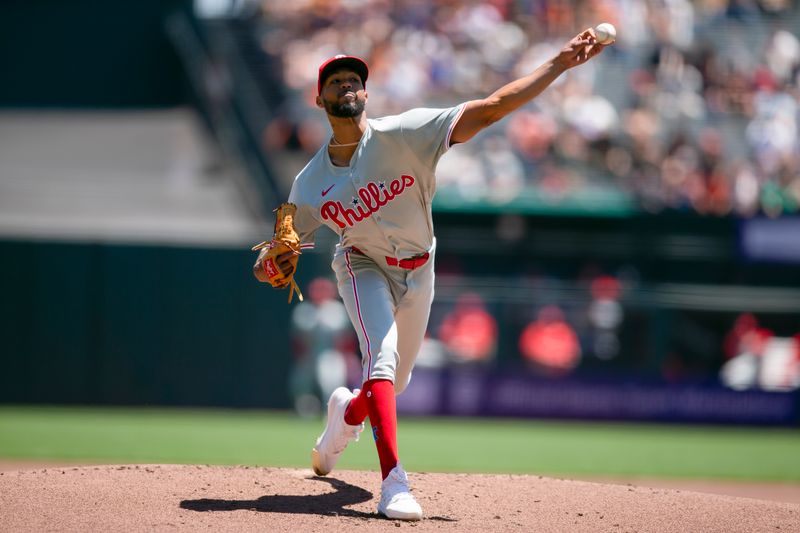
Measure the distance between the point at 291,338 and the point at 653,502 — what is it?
7837 mm

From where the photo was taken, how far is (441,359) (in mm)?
12133

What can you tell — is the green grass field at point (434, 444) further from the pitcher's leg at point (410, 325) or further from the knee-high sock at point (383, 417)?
the knee-high sock at point (383, 417)

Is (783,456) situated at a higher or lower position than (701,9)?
lower

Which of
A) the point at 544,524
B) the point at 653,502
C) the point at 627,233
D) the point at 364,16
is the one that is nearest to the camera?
the point at 544,524

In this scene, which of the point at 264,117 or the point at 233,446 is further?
the point at 264,117

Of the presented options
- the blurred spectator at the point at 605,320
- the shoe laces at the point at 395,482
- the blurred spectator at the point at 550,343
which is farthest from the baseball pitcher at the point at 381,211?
the blurred spectator at the point at 605,320

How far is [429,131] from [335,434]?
5.19ft

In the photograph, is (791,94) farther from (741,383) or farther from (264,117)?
(264,117)

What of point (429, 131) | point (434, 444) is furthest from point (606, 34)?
point (434, 444)

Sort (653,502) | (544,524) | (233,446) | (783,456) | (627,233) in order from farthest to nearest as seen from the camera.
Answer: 1. (627,233)
2. (783,456)
3. (233,446)
4. (653,502)
5. (544,524)

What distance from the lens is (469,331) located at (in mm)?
12203

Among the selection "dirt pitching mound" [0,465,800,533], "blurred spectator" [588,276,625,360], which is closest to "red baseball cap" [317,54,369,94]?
"dirt pitching mound" [0,465,800,533]

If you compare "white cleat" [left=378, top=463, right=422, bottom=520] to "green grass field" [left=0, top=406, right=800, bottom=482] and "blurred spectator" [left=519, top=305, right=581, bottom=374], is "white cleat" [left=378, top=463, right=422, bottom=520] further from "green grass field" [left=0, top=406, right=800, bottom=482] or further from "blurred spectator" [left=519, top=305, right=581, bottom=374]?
"blurred spectator" [left=519, top=305, right=581, bottom=374]

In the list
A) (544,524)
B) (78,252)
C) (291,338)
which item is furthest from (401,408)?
(544,524)
